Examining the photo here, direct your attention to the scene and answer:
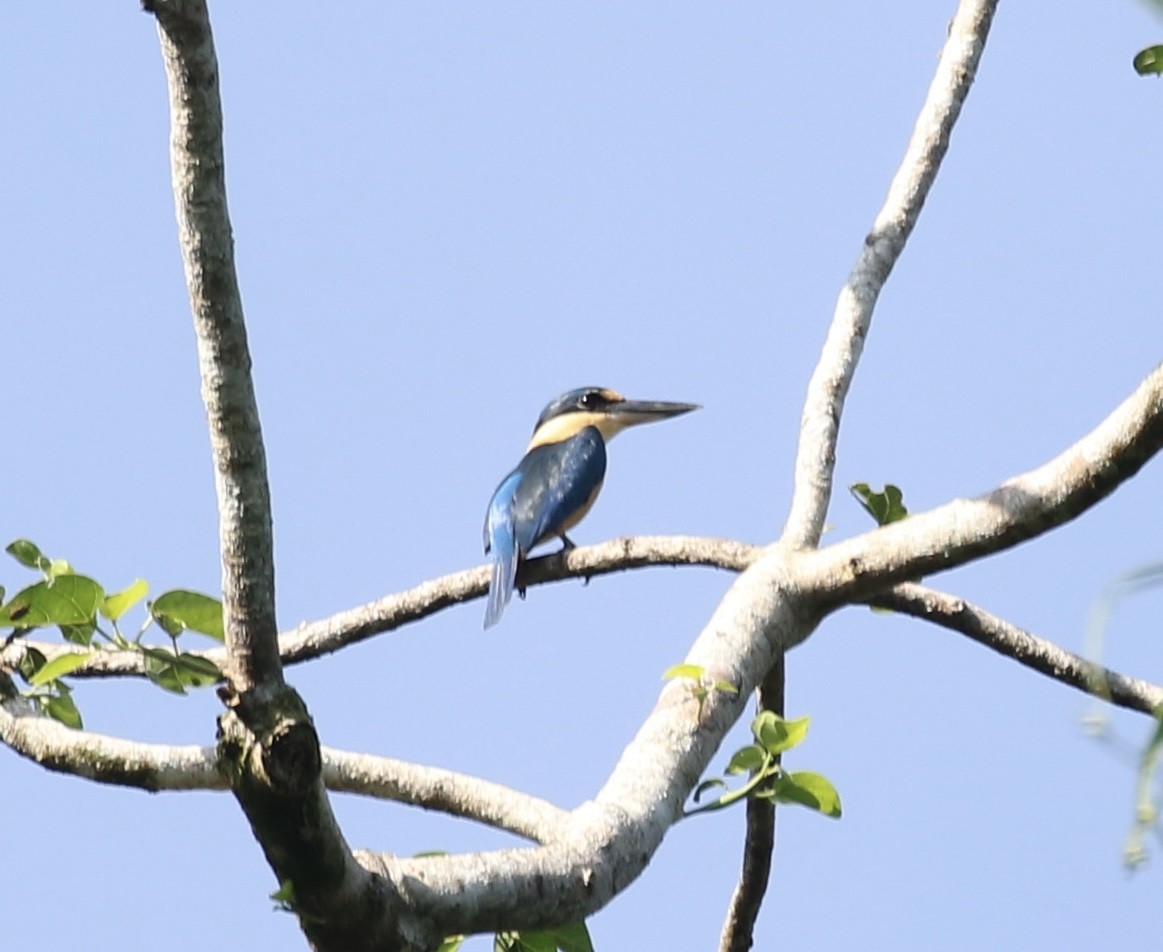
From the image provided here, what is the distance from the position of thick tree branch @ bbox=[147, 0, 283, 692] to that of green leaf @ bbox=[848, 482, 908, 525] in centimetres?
186

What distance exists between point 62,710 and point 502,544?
3.68 metres

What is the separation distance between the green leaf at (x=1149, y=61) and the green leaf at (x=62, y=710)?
2192mm

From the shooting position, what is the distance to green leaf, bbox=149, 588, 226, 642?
2.68 m

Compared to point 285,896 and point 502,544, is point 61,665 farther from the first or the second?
point 502,544

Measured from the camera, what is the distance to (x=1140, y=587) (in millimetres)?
1187

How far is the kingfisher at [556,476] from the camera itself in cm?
661

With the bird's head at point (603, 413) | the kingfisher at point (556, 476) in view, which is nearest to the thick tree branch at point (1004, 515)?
the kingfisher at point (556, 476)

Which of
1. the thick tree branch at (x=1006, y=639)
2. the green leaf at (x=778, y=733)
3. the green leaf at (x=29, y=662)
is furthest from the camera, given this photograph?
the thick tree branch at (x=1006, y=639)

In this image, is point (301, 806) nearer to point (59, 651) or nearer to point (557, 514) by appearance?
point (59, 651)

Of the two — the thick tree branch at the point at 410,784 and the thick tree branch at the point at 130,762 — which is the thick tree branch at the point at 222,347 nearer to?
the thick tree branch at the point at 130,762

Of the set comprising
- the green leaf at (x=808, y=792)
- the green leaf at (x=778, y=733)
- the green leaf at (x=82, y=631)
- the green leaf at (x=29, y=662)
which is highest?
the green leaf at (x=29, y=662)

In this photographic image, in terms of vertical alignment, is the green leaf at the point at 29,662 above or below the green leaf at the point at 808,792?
above

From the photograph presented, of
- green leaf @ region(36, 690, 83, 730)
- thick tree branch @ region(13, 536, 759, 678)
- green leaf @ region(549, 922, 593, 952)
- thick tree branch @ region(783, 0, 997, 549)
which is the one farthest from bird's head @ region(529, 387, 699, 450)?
green leaf @ region(549, 922, 593, 952)

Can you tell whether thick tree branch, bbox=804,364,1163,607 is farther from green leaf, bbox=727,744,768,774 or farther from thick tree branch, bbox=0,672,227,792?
thick tree branch, bbox=0,672,227,792
